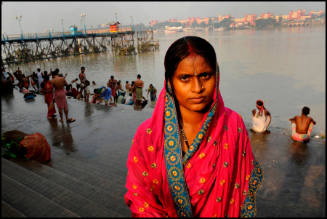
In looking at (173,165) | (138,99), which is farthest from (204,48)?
(138,99)

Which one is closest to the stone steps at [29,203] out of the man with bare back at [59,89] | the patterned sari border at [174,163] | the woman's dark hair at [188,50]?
the patterned sari border at [174,163]

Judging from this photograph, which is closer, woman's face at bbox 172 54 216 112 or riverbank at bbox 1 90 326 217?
woman's face at bbox 172 54 216 112

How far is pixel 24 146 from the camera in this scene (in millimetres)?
3551

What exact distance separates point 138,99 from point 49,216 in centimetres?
805

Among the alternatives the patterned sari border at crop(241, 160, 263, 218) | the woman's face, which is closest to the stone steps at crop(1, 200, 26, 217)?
the woman's face

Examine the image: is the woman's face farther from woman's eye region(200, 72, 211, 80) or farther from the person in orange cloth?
the person in orange cloth

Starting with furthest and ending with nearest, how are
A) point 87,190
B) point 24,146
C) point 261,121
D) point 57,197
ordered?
point 261,121 → point 24,146 → point 87,190 → point 57,197

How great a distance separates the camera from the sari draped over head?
1.25 metres

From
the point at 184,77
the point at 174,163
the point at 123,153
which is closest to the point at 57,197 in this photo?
the point at 174,163

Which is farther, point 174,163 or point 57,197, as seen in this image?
point 57,197

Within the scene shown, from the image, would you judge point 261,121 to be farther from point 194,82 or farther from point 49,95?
point 49,95

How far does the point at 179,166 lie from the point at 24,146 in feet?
10.4

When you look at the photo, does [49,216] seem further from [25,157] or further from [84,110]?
[84,110]

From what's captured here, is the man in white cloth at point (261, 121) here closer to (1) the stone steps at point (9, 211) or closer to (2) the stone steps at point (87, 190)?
(2) the stone steps at point (87, 190)
